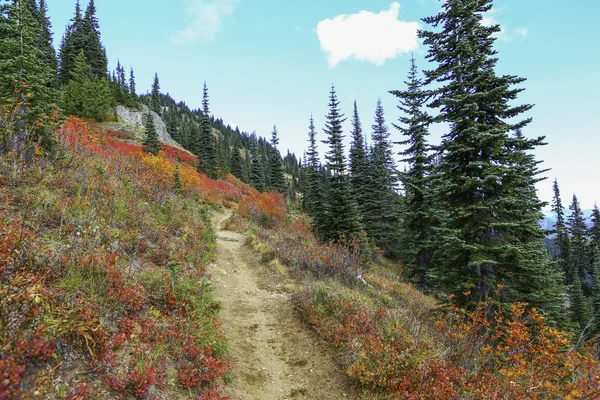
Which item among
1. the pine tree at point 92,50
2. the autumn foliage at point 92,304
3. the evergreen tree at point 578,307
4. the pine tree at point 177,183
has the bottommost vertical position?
the evergreen tree at point 578,307

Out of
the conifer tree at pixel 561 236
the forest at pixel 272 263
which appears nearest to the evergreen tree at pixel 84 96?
the forest at pixel 272 263

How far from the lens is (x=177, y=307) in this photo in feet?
18.6

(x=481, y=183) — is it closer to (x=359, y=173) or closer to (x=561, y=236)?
(x=359, y=173)

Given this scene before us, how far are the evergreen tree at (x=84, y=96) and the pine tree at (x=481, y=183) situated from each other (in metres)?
44.2

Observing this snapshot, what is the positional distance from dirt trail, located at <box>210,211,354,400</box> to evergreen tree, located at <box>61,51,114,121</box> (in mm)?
40970

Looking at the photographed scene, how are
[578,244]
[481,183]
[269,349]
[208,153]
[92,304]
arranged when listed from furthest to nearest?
1. [578,244]
2. [208,153]
3. [481,183]
4. [269,349]
5. [92,304]

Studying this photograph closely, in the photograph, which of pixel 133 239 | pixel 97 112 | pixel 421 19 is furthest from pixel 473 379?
pixel 97 112

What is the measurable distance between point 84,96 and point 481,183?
4724 cm

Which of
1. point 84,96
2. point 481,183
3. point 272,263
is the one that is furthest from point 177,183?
point 84,96

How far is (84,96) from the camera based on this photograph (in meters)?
36.9

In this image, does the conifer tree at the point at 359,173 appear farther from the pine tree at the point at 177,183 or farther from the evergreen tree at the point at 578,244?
the evergreen tree at the point at 578,244

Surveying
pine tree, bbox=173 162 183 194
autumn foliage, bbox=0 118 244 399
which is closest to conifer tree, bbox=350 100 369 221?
pine tree, bbox=173 162 183 194

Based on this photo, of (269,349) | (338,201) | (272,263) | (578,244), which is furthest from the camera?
(578,244)

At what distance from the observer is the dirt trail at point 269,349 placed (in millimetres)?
5122
